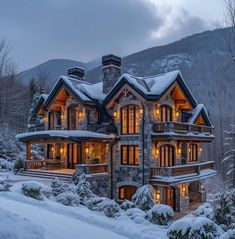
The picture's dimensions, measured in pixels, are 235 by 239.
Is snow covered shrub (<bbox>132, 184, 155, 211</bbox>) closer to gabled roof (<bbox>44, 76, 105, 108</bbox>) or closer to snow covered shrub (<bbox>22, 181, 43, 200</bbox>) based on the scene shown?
snow covered shrub (<bbox>22, 181, 43, 200</bbox>)

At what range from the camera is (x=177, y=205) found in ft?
74.0

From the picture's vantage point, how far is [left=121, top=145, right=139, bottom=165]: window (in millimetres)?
22672

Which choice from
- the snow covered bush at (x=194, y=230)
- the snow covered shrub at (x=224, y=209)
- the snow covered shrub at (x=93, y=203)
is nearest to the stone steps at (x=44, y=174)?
the snow covered shrub at (x=93, y=203)

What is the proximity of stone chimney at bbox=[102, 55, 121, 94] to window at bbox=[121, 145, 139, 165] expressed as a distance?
571 centimetres

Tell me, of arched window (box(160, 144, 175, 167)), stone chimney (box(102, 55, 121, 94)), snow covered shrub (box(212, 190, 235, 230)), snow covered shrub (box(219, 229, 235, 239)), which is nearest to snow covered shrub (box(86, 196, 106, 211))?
snow covered shrub (box(212, 190, 235, 230))

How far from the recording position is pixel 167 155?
23250mm

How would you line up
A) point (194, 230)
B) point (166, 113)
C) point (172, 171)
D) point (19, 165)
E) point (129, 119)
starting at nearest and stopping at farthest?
point (194, 230) < point (172, 171) < point (129, 119) < point (166, 113) < point (19, 165)

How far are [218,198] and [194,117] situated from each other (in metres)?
17.0

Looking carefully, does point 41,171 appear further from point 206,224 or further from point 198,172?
point 206,224

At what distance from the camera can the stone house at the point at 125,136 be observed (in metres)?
21.6

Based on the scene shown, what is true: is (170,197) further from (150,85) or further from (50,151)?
(50,151)

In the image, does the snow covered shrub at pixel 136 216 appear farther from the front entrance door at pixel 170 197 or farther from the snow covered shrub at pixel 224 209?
the front entrance door at pixel 170 197

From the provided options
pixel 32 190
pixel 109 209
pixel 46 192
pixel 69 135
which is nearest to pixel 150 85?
pixel 69 135

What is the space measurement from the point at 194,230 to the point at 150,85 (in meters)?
16.9
